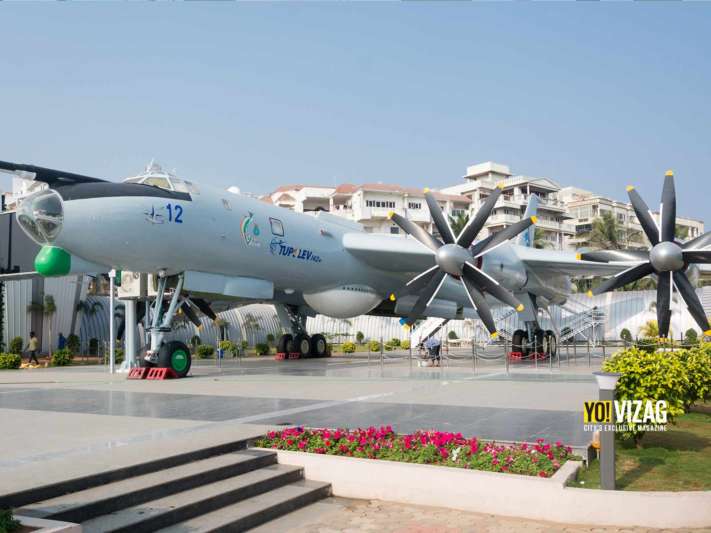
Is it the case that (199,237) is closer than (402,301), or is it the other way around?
(199,237)

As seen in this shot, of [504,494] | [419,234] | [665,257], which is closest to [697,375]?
[504,494]

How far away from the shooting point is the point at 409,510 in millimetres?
6254

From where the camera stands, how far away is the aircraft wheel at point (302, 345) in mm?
27844

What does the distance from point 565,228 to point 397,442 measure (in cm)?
9714

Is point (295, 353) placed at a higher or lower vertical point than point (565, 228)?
lower

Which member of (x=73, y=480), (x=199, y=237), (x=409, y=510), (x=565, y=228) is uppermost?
(x=565, y=228)

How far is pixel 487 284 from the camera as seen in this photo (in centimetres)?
1811

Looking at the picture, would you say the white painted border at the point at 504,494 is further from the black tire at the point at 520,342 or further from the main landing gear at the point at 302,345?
the main landing gear at the point at 302,345

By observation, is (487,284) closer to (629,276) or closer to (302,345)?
(629,276)

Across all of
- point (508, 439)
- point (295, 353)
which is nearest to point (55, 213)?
point (508, 439)

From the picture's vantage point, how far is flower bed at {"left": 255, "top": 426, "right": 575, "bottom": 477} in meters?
6.59

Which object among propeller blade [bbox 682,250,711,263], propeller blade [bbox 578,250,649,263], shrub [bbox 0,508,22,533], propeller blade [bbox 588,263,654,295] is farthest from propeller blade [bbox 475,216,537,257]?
shrub [bbox 0,508,22,533]

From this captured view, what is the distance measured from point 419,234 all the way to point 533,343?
371 inches

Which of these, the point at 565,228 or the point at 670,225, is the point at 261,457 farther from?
the point at 565,228
